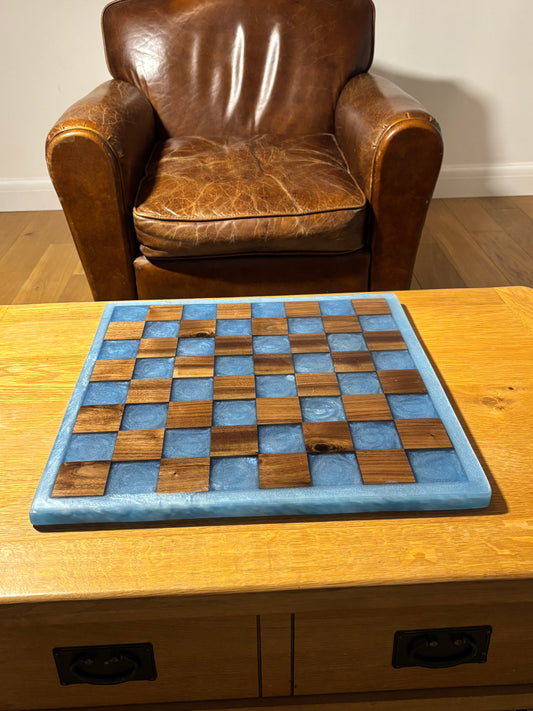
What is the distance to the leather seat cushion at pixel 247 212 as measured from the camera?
1.41 metres

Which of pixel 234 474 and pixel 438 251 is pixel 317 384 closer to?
pixel 234 474

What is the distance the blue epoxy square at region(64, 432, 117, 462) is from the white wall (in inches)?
80.1

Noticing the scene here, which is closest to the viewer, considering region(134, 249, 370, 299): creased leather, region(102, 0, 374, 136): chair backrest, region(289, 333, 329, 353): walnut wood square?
region(289, 333, 329, 353): walnut wood square

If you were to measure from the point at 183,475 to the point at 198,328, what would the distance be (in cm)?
33

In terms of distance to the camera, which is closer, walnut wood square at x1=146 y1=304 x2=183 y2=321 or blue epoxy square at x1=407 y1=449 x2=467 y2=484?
blue epoxy square at x1=407 y1=449 x2=467 y2=484

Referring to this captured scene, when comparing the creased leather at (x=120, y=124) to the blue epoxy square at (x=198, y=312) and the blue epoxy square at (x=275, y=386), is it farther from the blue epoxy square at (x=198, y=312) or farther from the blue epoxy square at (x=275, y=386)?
the blue epoxy square at (x=275, y=386)

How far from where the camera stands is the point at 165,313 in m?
1.02

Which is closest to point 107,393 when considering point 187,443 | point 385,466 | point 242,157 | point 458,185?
point 187,443

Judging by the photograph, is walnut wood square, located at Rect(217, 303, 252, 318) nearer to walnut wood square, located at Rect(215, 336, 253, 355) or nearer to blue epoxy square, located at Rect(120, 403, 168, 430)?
walnut wood square, located at Rect(215, 336, 253, 355)

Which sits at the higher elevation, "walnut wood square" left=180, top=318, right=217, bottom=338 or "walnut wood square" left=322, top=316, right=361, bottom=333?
"walnut wood square" left=322, top=316, right=361, bottom=333

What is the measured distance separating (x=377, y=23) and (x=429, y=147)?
1.17m

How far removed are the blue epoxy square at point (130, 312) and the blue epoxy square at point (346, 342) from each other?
31 centimetres

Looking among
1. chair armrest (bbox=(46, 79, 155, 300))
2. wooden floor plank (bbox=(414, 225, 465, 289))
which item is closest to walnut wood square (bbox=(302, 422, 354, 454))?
chair armrest (bbox=(46, 79, 155, 300))

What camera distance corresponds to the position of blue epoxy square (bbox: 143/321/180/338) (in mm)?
960
